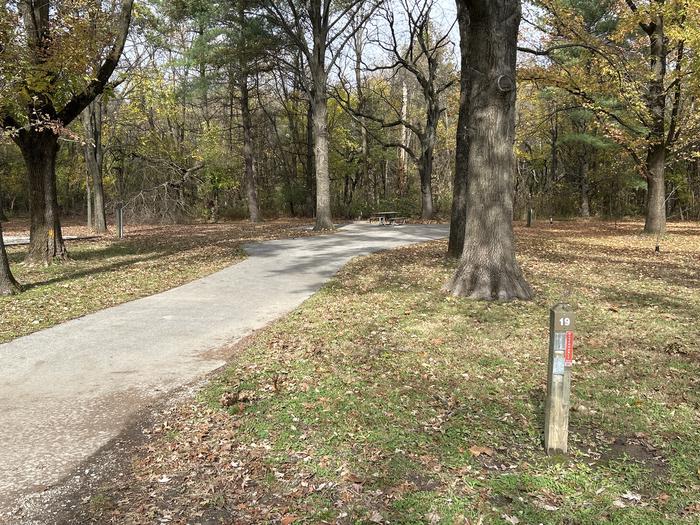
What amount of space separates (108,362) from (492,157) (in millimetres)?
6106

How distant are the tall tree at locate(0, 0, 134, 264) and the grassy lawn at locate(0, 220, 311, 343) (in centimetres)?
158

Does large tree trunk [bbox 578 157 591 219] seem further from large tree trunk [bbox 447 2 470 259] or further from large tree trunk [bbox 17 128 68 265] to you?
large tree trunk [bbox 17 128 68 265]

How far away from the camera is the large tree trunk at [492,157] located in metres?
7.80

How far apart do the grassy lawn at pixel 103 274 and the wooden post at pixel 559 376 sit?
21.3ft

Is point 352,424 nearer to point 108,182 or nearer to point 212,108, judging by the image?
point 108,182

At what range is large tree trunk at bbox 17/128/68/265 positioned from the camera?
1209cm

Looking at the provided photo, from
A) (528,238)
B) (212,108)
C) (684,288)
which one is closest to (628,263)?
(684,288)

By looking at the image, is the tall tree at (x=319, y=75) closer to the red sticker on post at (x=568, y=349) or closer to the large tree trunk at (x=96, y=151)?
the large tree trunk at (x=96, y=151)

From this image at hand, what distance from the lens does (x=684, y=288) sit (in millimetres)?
9047

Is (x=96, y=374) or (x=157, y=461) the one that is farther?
(x=96, y=374)

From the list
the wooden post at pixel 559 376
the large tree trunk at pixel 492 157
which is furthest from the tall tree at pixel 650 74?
the wooden post at pixel 559 376

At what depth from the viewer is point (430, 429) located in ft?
13.3

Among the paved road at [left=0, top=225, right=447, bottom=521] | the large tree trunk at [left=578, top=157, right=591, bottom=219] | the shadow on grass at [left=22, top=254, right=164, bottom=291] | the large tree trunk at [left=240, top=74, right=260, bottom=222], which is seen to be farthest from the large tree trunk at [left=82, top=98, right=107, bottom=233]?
the large tree trunk at [left=578, top=157, right=591, bottom=219]

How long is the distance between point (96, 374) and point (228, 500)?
9.28 feet
